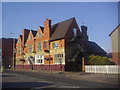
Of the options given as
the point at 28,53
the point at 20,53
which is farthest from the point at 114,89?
the point at 20,53

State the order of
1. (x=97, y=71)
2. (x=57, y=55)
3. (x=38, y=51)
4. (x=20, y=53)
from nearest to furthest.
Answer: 1. (x=97, y=71)
2. (x=57, y=55)
3. (x=38, y=51)
4. (x=20, y=53)

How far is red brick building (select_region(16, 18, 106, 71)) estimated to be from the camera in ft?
110

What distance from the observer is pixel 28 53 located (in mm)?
45000

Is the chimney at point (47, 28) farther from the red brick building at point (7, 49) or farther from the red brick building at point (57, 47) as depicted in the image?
the red brick building at point (7, 49)

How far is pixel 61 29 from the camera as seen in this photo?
3712 cm

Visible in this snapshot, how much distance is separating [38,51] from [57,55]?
757cm

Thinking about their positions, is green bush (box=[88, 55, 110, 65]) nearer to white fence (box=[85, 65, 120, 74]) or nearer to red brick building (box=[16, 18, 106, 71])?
white fence (box=[85, 65, 120, 74])

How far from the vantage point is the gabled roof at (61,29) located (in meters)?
35.1

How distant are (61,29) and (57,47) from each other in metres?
4.58

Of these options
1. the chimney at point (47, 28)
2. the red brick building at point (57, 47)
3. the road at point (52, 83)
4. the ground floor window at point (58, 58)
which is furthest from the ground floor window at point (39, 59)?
the road at point (52, 83)

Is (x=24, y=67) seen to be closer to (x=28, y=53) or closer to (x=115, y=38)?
(x=28, y=53)

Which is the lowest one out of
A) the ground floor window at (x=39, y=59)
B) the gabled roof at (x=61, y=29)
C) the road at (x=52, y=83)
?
the road at (x=52, y=83)

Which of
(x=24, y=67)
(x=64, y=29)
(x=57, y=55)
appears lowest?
(x=24, y=67)

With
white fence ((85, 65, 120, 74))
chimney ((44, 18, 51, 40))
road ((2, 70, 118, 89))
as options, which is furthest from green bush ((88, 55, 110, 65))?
chimney ((44, 18, 51, 40))
